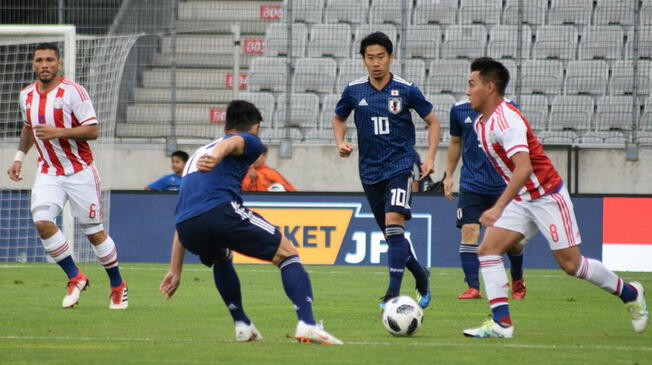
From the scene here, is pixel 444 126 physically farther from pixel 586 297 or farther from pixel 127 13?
pixel 586 297

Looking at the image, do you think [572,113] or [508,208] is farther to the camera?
[572,113]

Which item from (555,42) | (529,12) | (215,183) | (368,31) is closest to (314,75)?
(368,31)

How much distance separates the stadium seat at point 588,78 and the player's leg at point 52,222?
474 inches

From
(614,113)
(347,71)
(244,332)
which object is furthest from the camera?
(347,71)

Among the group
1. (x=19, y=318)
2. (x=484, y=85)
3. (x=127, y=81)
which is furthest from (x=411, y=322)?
(x=127, y=81)

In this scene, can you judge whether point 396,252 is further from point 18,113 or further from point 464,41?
point 464,41

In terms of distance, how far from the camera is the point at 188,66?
21.9m

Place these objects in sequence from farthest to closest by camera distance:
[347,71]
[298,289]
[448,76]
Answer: [347,71], [448,76], [298,289]

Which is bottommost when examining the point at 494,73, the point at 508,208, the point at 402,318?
the point at 402,318

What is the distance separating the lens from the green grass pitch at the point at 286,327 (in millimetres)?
6969

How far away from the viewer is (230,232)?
7250 millimetres

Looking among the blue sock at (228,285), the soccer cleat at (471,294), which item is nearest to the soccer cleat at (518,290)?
Result: the soccer cleat at (471,294)

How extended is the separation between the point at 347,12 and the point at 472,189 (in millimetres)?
10703

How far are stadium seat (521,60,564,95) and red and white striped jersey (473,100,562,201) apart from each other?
12.2 m
